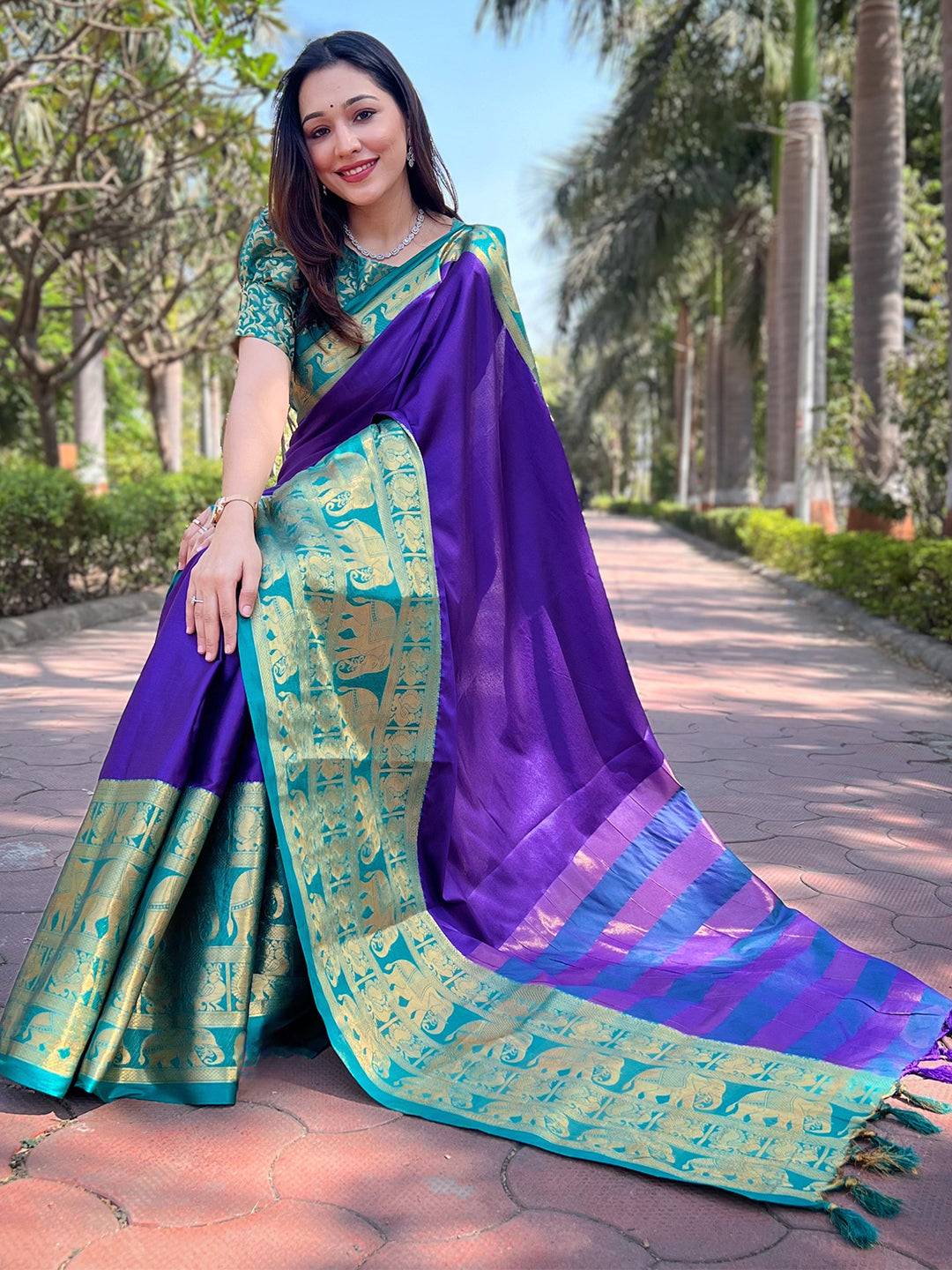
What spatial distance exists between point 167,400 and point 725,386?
9955 mm

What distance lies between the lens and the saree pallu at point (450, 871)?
1790 mm

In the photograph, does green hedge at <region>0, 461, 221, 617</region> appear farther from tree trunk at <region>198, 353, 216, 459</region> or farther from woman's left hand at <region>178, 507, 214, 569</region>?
tree trunk at <region>198, 353, 216, 459</region>

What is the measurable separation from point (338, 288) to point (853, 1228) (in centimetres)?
171

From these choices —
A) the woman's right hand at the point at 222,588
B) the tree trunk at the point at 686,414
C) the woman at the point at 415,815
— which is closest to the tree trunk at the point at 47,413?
the woman at the point at 415,815

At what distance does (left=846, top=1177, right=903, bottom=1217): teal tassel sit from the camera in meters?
1.56

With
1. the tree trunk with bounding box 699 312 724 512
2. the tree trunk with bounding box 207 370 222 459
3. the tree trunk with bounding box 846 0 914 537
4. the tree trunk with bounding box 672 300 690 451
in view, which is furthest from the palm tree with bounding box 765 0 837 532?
the tree trunk with bounding box 207 370 222 459

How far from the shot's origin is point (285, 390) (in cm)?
226

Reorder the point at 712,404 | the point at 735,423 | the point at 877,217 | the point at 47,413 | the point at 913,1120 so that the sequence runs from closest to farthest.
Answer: the point at 913,1120 → the point at 47,413 → the point at 877,217 → the point at 735,423 → the point at 712,404

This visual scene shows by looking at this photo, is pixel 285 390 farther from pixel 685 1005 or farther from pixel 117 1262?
pixel 117 1262

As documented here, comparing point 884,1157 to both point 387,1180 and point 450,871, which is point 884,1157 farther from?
point 450,871

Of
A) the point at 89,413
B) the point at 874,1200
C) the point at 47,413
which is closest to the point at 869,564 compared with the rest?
the point at 47,413

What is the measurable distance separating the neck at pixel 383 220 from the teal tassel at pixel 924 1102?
5.43 feet

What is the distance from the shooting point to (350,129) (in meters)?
2.26

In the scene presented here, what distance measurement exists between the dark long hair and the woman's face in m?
0.02
